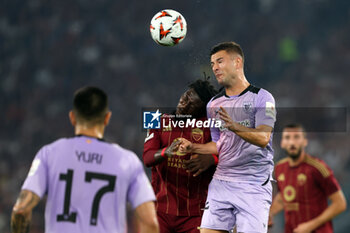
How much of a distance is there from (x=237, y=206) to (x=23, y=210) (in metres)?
2.36

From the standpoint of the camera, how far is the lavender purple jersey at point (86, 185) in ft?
10.3

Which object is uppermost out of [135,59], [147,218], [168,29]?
[135,59]

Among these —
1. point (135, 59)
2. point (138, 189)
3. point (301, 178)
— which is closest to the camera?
point (138, 189)

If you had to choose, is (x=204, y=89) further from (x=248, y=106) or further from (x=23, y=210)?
(x=23, y=210)

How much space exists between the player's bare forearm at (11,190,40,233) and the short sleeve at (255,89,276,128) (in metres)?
2.34

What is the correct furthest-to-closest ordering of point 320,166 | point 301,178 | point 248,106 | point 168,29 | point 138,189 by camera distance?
1. point 301,178
2. point 320,166
3. point 168,29
4. point 248,106
5. point 138,189

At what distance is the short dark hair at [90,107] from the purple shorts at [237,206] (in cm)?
205

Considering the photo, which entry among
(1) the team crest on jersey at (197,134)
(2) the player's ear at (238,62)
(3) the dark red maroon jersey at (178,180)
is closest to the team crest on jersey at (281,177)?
(3) the dark red maroon jersey at (178,180)

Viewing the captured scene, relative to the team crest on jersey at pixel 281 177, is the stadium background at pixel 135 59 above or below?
above

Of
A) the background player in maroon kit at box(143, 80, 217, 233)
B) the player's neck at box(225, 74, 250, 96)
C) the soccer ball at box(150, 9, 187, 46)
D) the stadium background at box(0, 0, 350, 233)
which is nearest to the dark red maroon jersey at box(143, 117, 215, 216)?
the background player in maroon kit at box(143, 80, 217, 233)

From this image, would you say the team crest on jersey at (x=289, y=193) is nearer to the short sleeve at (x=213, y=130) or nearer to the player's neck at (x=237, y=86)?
the short sleeve at (x=213, y=130)

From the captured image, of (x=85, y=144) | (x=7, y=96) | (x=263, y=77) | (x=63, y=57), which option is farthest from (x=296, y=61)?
(x=85, y=144)

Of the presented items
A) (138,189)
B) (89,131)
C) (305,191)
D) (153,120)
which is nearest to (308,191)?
(305,191)

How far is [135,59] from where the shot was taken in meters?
13.9
